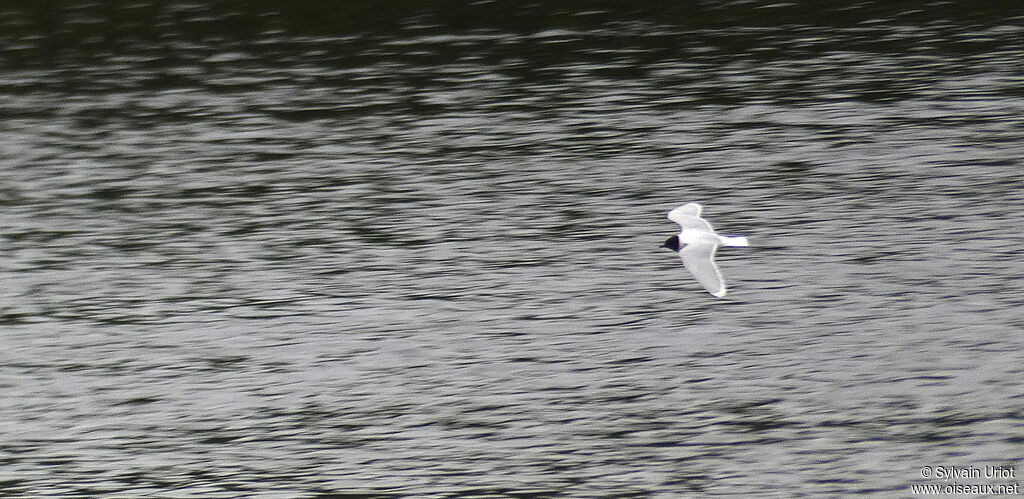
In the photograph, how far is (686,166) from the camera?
20312mm

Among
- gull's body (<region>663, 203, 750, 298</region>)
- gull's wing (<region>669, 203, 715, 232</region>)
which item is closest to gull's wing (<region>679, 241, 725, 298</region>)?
gull's body (<region>663, 203, 750, 298</region>)

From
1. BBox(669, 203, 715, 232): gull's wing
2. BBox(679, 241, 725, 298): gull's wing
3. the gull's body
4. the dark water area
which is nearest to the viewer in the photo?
BBox(679, 241, 725, 298): gull's wing

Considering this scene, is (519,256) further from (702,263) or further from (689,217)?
(702,263)

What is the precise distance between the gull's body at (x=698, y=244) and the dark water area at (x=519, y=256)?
1234 mm

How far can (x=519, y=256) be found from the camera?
1755 cm

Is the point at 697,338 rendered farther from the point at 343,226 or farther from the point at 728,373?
the point at 343,226

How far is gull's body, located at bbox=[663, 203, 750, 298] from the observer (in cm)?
1310

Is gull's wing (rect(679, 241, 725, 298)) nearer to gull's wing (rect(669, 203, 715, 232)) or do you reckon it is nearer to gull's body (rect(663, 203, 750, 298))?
gull's body (rect(663, 203, 750, 298))

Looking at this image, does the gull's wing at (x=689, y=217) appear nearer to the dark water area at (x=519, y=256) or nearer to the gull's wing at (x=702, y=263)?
the gull's wing at (x=702, y=263)

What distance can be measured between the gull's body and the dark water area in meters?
1.23

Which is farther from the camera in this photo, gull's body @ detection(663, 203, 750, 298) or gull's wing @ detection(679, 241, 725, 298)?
gull's body @ detection(663, 203, 750, 298)

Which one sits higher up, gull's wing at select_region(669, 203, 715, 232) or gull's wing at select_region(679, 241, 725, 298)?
gull's wing at select_region(669, 203, 715, 232)

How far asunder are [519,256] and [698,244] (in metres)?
3.79

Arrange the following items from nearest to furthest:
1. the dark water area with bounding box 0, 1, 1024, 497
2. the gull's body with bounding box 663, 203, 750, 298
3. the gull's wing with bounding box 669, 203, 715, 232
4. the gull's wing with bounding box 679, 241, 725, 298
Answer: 1. the gull's wing with bounding box 679, 241, 725, 298
2. the gull's body with bounding box 663, 203, 750, 298
3. the dark water area with bounding box 0, 1, 1024, 497
4. the gull's wing with bounding box 669, 203, 715, 232
